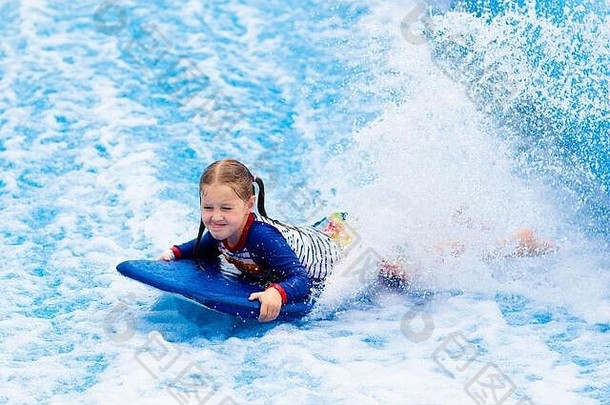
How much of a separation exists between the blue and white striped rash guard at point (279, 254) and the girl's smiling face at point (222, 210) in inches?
3.7

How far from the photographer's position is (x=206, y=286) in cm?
377

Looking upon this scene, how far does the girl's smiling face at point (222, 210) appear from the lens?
3580 millimetres

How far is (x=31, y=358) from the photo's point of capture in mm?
3609

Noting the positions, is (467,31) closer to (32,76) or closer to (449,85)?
(449,85)

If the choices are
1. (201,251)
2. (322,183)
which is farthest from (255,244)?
(322,183)

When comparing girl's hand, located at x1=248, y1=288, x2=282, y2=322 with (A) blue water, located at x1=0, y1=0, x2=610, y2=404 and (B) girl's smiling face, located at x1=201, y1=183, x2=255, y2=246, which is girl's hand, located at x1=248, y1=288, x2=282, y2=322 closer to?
(A) blue water, located at x1=0, y1=0, x2=610, y2=404

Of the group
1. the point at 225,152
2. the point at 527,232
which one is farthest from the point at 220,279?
the point at 225,152

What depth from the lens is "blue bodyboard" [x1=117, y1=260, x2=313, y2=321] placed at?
368 centimetres

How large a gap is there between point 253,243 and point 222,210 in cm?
22

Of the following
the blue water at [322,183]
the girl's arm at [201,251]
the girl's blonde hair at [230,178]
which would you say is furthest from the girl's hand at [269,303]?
the girl's arm at [201,251]

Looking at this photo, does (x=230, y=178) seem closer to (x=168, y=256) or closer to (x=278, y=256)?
(x=278, y=256)

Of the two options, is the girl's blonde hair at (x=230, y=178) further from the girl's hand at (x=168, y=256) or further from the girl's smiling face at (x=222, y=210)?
the girl's hand at (x=168, y=256)

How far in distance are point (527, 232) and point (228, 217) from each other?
176cm

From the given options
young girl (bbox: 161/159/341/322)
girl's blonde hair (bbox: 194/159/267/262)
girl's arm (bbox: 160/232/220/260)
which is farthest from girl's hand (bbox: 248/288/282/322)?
girl's arm (bbox: 160/232/220/260)
